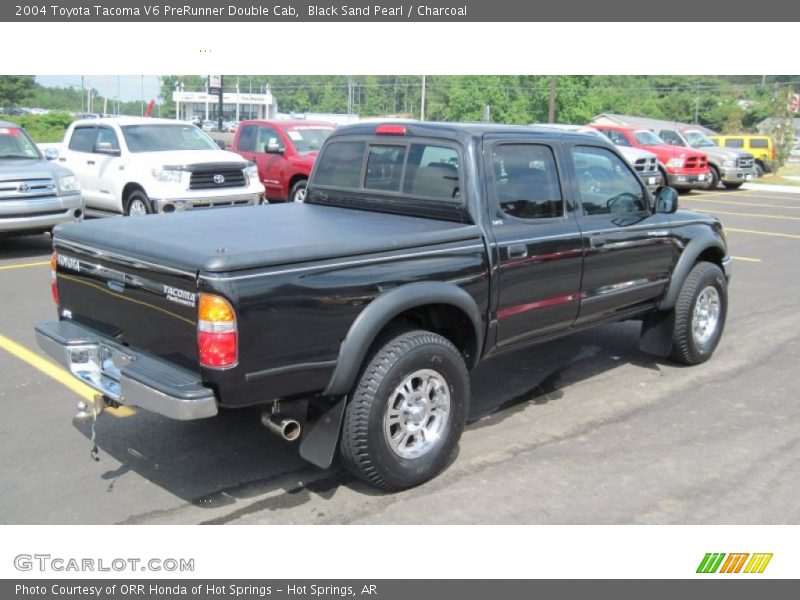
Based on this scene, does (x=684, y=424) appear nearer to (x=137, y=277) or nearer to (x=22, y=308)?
(x=137, y=277)

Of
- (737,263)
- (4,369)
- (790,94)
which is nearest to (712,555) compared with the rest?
(4,369)

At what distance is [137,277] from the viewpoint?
3838 mm

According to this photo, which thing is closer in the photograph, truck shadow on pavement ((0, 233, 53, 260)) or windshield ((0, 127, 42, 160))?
truck shadow on pavement ((0, 233, 53, 260))

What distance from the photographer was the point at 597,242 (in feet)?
17.3

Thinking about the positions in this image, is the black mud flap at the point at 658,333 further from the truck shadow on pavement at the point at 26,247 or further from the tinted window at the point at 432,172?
the truck shadow on pavement at the point at 26,247

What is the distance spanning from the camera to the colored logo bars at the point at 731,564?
363 centimetres

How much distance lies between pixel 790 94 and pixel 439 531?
36.4 metres

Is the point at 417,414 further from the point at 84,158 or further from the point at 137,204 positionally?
the point at 84,158

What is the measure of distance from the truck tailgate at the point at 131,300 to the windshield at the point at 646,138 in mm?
21158

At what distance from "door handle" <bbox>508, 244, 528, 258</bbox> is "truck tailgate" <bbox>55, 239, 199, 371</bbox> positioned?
1.97m

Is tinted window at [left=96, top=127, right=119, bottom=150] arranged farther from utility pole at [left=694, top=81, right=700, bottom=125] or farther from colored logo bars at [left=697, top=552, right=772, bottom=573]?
utility pole at [left=694, top=81, right=700, bottom=125]

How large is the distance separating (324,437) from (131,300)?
1187mm

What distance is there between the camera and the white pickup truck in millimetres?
11477

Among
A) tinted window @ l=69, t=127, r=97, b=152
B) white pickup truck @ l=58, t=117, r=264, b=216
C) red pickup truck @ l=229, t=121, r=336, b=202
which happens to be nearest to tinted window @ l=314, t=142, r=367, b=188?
white pickup truck @ l=58, t=117, r=264, b=216
